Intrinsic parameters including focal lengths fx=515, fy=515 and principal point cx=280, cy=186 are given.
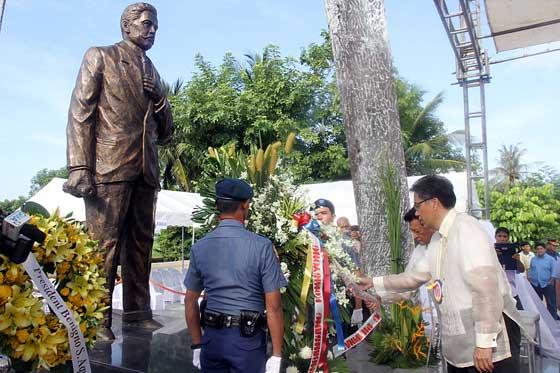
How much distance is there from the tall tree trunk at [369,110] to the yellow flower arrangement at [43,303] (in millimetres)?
3047

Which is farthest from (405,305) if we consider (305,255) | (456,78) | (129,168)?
(456,78)

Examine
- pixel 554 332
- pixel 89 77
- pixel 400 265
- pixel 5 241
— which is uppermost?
pixel 89 77

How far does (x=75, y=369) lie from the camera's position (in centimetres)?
262

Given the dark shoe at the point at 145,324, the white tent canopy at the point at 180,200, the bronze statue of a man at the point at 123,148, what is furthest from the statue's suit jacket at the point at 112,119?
the white tent canopy at the point at 180,200

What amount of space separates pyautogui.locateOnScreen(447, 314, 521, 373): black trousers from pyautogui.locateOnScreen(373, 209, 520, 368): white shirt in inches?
1.7

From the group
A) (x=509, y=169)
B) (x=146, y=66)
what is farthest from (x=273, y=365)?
(x=509, y=169)

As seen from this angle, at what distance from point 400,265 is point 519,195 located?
924 inches

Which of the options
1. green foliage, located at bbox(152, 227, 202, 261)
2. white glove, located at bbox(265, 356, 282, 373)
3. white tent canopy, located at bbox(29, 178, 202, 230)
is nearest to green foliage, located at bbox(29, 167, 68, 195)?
green foliage, located at bbox(152, 227, 202, 261)

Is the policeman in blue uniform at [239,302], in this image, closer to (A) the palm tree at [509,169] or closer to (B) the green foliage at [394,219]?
(B) the green foliage at [394,219]

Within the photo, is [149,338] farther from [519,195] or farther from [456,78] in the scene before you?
[519,195]

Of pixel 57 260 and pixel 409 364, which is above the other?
pixel 57 260

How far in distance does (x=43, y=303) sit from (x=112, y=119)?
2225mm

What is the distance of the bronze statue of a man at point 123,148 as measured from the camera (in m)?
4.42

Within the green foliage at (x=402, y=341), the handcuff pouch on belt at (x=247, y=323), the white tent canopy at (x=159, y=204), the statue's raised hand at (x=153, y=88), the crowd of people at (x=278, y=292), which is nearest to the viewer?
the crowd of people at (x=278, y=292)
